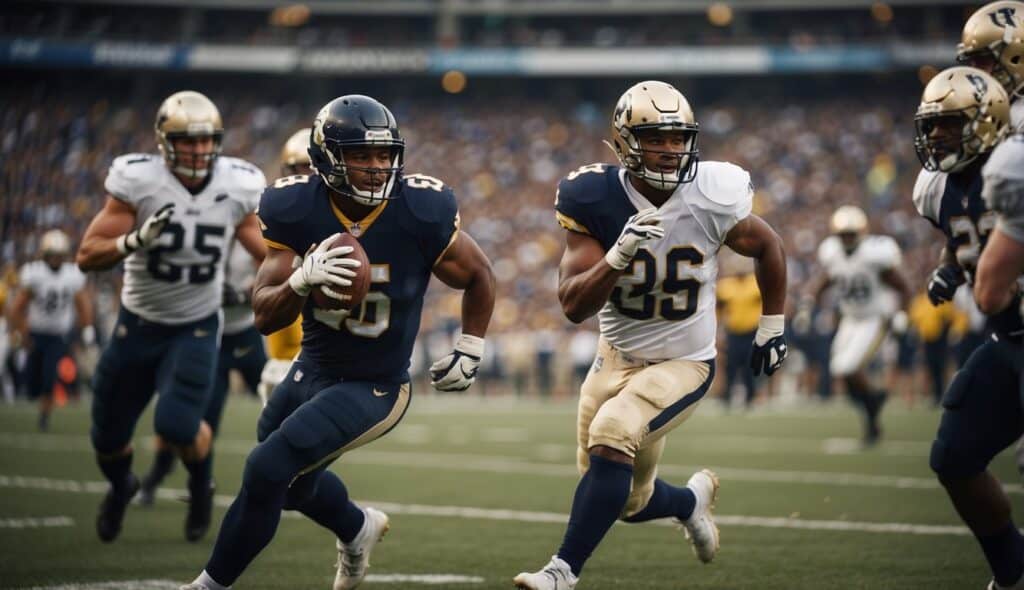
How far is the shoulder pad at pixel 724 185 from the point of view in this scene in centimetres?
434

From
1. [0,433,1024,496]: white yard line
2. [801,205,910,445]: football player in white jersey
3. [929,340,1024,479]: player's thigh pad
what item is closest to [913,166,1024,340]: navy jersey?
[929,340,1024,479]: player's thigh pad

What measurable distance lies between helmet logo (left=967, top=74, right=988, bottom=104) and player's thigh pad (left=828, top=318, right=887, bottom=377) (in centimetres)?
623

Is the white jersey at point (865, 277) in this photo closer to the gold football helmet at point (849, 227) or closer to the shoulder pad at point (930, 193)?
the gold football helmet at point (849, 227)

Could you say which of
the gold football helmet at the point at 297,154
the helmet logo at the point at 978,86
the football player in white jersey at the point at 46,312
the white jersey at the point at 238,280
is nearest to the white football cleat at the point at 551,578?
the helmet logo at the point at 978,86

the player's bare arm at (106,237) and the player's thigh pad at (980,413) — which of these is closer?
the player's thigh pad at (980,413)

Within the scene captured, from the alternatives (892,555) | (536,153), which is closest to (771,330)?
(892,555)

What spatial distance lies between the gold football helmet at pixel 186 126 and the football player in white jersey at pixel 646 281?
2193 millimetres

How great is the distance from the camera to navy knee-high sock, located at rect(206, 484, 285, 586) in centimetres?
390

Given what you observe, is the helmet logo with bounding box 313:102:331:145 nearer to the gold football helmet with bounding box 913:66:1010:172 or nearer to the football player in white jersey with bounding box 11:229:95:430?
the gold football helmet with bounding box 913:66:1010:172

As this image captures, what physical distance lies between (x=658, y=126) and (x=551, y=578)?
1599 millimetres

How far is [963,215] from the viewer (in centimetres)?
405

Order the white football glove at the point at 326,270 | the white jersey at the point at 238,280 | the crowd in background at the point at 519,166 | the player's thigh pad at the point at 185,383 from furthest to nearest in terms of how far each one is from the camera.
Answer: the crowd in background at the point at 519,166 → the white jersey at the point at 238,280 → the player's thigh pad at the point at 185,383 → the white football glove at the point at 326,270

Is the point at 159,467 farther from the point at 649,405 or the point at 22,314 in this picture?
the point at 22,314

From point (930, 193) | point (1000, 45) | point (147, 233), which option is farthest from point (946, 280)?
point (147, 233)
